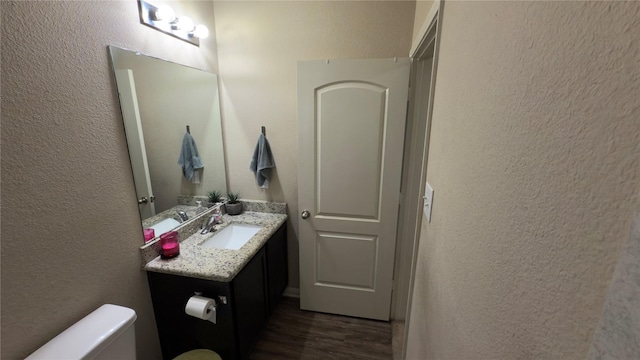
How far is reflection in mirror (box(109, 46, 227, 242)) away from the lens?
127 centimetres

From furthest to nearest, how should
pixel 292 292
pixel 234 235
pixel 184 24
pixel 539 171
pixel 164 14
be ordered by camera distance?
pixel 292 292, pixel 234 235, pixel 184 24, pixel 164 14, pixel 539 171

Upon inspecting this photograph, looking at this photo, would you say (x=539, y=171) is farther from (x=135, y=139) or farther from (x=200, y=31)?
(x=200, y=31)

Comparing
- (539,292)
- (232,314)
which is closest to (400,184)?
(232,314)

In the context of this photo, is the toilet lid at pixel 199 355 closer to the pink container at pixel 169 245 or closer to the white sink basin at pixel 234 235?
the pink container at pixel 169 245

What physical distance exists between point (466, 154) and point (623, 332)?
47 centimetres

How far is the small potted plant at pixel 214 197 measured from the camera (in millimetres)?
1996

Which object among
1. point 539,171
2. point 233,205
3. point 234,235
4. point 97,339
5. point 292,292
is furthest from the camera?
point 292,292

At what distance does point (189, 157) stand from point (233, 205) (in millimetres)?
522

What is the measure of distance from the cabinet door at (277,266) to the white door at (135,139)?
0.81 m

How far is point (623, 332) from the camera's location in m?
0.23

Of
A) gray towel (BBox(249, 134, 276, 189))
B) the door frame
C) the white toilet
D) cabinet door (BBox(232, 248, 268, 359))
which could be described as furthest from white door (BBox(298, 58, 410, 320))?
the white toilet

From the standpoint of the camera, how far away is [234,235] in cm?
197

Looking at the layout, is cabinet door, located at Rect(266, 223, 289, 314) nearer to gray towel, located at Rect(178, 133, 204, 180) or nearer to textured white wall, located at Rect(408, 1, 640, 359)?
gray towel, located at Rect(178, 133, 204, 180)

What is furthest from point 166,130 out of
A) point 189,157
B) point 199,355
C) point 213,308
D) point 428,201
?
point 428,201
